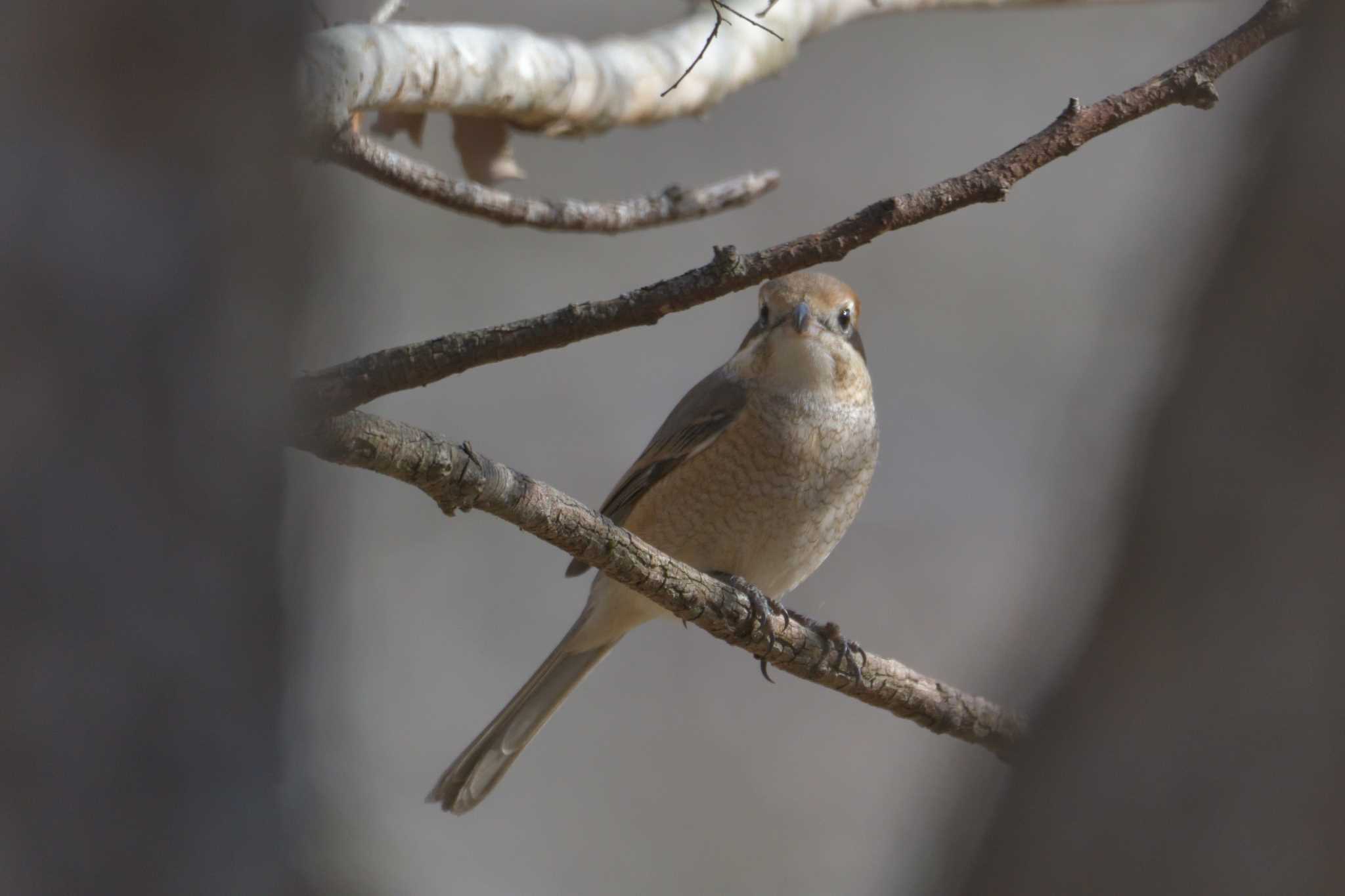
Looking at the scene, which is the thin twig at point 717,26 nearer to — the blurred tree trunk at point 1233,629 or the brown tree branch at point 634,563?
the brown tree branch at point 634,563

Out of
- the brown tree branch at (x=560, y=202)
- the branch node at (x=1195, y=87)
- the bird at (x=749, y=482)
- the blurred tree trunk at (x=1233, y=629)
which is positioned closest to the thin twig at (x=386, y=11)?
the brown tree branch at (x=560, y=202)

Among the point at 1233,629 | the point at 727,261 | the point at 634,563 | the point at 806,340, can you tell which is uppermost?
the point at 806,340

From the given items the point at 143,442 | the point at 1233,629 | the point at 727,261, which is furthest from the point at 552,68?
the point at 1233,629

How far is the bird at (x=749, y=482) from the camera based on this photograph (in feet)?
15.5

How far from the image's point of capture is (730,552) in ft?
15.5

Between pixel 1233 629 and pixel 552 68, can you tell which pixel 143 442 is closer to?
pixel 1233 629

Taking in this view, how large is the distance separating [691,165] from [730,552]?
563cm

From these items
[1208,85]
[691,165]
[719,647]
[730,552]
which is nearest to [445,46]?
[730,552]

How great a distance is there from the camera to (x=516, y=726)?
496 centimetres

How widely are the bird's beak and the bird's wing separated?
0.28 meters

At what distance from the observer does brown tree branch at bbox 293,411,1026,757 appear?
2.77m

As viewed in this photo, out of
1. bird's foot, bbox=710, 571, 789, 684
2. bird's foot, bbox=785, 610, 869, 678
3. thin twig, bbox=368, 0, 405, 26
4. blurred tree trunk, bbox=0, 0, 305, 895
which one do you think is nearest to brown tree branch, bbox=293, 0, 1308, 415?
blurred tree trunk, bbox=0, 0, 305, 895

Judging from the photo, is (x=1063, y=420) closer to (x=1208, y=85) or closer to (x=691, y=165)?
(x=691, y=165)

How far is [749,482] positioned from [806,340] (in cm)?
57
